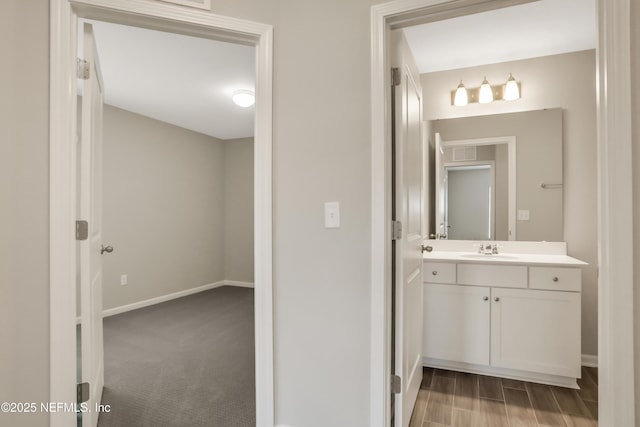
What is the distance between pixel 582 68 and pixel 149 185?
4.70m

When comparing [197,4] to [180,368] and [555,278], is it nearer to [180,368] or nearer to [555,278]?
[180,368]

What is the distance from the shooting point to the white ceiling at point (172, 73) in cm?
249

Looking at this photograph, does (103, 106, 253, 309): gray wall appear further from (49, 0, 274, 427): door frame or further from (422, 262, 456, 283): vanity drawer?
(422, 262, 456, 283): vanity drawer

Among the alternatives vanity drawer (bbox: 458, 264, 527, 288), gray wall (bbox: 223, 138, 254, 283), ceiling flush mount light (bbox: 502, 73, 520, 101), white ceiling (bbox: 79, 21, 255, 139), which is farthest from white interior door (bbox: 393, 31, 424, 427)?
gray wall (bbox: 223, 138, 254, 283)

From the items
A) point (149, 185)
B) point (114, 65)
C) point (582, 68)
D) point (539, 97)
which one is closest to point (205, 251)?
point (149, 185)

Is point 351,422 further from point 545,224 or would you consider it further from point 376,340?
point 545,224

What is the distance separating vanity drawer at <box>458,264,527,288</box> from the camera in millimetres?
2360

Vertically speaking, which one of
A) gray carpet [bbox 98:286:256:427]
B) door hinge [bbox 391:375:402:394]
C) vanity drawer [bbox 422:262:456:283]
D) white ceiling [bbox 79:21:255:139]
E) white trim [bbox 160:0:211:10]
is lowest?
gray carpet [bbox 98:286:256:427]

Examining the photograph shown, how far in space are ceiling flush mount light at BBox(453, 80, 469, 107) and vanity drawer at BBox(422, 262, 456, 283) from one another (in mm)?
1426

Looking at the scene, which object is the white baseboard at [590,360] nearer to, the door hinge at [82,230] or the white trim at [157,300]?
the door hinge at [82,230]

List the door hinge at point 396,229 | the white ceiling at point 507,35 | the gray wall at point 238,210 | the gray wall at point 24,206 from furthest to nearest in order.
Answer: the gray wall at point 238,210
the white ceiling at point 507,35
the door hinge at point 396,229
the gray wall at point 24,206

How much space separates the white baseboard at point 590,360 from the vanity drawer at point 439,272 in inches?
47.9

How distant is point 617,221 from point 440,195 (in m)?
1.85

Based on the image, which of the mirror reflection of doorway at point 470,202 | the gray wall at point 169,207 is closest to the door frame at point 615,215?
the mirror reflection of doorway at point 470,202
